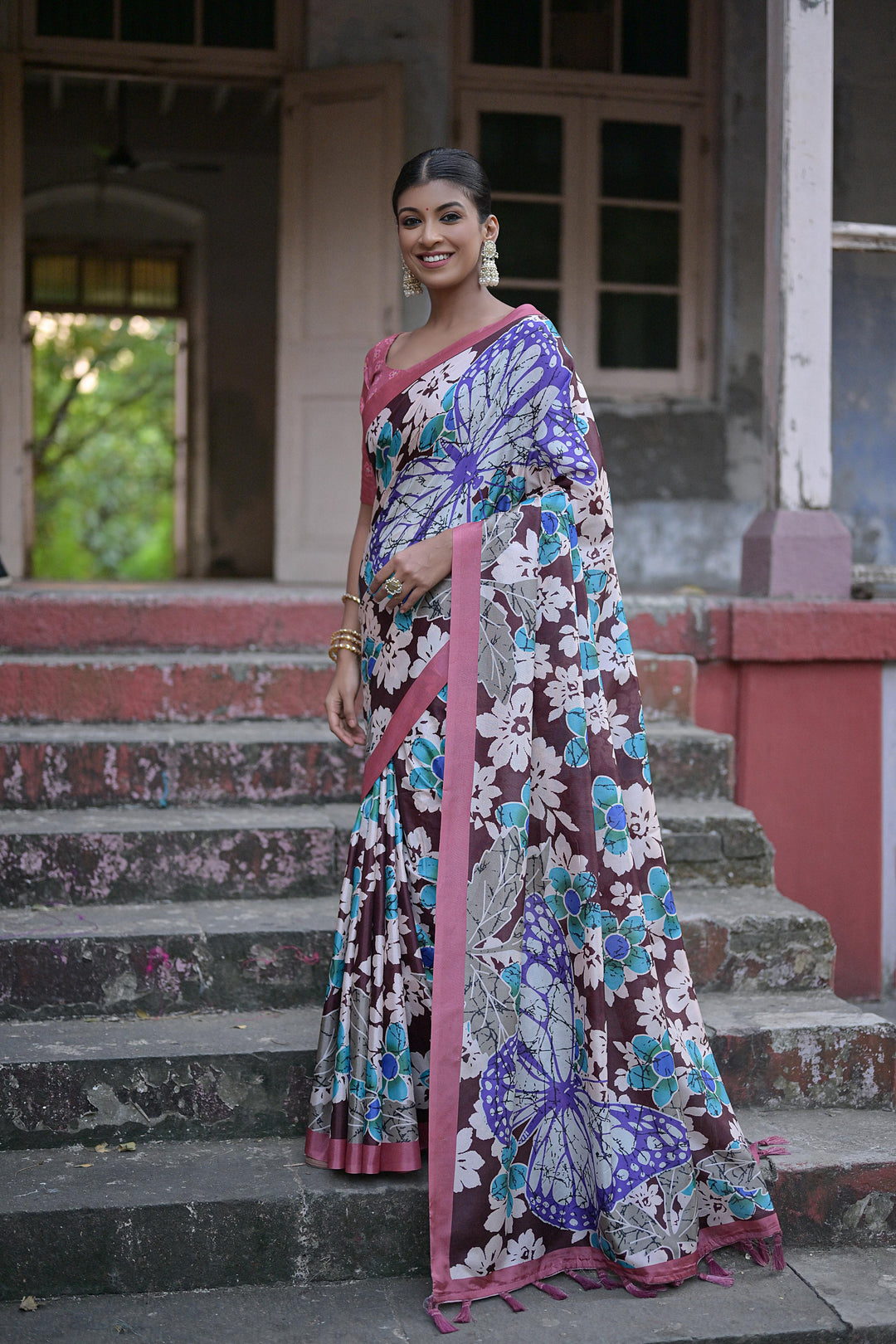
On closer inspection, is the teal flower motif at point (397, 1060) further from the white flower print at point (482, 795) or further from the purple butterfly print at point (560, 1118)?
the white flower print at point (482, 795)

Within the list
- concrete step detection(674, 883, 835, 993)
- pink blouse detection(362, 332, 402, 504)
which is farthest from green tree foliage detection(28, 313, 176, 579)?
pink blouse detection(362, 332, 402, 504)

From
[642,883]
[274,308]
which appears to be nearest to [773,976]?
[642,883]

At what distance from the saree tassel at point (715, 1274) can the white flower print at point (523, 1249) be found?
0.28 m

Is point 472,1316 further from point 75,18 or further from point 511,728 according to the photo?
point 75,18

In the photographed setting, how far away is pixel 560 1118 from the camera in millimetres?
2201

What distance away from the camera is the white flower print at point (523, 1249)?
214cm

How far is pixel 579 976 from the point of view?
87.7 inches

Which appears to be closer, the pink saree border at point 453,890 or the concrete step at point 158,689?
the pink saree border at point 453,890

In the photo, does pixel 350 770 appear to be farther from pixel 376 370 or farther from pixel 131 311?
pixel 131 311

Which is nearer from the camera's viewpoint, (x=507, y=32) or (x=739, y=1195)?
(x=739, y=1195)

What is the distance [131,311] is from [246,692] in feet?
24.9

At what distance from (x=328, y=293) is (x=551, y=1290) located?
4620 mm

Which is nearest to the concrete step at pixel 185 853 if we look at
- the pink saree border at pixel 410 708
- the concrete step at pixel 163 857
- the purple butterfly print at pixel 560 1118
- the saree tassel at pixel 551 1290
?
the concrete step at pixel 163 857

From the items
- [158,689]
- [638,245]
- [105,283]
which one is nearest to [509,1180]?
[158,689]
